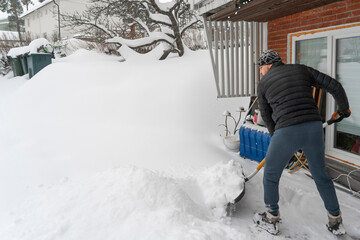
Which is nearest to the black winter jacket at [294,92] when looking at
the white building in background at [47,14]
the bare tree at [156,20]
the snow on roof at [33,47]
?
the bare tree at [156,20]

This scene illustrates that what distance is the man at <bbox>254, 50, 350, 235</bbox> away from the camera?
8.18ft

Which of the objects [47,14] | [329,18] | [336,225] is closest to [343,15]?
[329,18]

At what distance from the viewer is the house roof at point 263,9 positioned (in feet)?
11.8

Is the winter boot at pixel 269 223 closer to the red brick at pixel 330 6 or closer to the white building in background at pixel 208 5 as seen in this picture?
the white building in background at pixel 208 5

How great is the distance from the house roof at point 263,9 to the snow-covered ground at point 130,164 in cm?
213

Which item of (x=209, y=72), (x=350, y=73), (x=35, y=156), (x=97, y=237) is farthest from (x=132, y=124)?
(x=350, y=73)

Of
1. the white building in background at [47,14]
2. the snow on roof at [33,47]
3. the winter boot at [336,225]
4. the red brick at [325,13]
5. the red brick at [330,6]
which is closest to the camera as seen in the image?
the winter boot at [336,225]

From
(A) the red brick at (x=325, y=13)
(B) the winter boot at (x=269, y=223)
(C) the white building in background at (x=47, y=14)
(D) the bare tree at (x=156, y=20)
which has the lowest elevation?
(B) the winter boot at (x=269, y=223)

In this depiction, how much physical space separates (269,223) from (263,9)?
292 centimetres

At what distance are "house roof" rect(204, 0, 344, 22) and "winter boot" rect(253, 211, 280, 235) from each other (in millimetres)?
2552

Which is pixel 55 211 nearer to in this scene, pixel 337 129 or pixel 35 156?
pixel 35 156

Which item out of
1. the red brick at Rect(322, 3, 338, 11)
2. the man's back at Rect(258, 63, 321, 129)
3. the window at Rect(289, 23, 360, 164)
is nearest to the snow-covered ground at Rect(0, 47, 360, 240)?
the window at Rect(289, 23, 360, 164)

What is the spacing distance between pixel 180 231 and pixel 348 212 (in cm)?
200

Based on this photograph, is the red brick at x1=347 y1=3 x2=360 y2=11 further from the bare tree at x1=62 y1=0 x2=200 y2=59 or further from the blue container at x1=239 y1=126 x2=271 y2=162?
the bare tree at x1=62 y1=0 x2=200 y2=59
